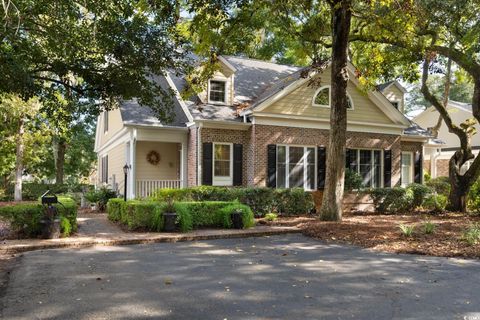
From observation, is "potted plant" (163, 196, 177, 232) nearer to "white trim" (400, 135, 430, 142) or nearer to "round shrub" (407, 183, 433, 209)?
"round shrub" (407, 183, 433, 209)

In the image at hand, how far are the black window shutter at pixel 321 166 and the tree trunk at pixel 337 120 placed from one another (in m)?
4.52

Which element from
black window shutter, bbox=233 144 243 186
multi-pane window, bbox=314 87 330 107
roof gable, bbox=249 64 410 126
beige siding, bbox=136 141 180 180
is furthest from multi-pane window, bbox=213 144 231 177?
multi-pane window, bbox=314 87 330 107

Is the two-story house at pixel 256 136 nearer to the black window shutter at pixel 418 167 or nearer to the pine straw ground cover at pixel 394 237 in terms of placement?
the black window shutter at pixel 418 167

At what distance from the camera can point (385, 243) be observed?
8.87 metres

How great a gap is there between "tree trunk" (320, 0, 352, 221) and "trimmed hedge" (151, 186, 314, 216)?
2.36m

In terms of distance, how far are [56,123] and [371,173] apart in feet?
41.8

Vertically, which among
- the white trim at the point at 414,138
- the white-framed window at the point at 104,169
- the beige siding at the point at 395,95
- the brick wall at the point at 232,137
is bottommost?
the white-framed window at the point at 104,169

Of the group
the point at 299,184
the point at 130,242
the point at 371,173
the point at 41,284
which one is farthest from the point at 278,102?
the point at 41,284

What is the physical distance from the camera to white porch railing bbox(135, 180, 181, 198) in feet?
54.0

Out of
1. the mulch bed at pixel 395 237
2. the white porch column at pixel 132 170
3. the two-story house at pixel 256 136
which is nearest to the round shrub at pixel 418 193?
the two-story house at pixel 256 136

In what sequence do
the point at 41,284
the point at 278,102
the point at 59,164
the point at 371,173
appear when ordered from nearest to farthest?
the point at 41,284, the point at 278,102, the point at 371,173, the point at 59,164

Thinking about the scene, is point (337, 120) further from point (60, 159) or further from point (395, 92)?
point (60, 159)

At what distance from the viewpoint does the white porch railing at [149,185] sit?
16.5 metres

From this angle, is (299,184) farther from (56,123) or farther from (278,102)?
(56,123)
